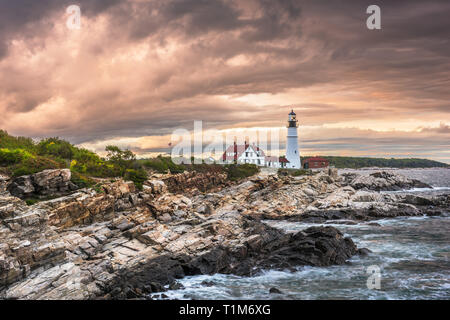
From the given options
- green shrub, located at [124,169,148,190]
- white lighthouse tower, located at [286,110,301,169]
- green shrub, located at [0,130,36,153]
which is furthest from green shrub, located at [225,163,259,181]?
green shrub, located at [0,130,36,153]

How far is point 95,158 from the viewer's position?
35938 millimetres

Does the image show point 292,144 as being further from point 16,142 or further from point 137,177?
point 16,142

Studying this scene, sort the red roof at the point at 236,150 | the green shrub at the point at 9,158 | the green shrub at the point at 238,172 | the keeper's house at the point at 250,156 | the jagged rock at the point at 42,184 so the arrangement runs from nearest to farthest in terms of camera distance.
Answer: the jagged rock at the point at 42,184 → the green shrub at the point at 9,158 → the green shrub at the point at 238,172 → the keeper's house at the point at 250,156 → the red roof at the point at 236,150

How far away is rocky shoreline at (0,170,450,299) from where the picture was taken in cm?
1392

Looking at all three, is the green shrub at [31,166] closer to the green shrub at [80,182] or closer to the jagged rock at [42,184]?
the jagged rock at [42,184]

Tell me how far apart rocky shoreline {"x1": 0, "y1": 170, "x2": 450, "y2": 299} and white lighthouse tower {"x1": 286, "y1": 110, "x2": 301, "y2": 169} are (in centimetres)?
4498

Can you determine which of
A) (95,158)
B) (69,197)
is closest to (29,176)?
(69,197)

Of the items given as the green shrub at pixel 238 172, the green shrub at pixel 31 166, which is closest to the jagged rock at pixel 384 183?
the green shrub at pixel 238 172

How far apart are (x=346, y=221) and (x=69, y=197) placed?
25.1 meters

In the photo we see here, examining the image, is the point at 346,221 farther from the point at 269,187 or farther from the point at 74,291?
the point at 74,291

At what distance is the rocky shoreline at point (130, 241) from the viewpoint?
45.7ft

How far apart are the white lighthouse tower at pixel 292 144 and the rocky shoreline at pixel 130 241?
4498 centimetres

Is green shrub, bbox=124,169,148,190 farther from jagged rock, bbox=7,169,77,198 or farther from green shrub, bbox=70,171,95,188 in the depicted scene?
jagged rock, bbox=7,169,77,198

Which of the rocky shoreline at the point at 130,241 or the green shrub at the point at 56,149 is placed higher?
the green shrub at the point at 56,149
